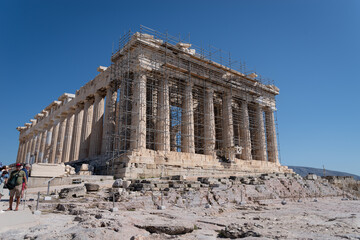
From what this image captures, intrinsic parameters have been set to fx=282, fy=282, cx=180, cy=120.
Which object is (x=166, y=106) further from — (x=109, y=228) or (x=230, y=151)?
(x=109, y=228)

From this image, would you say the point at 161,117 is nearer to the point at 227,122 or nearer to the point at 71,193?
the point at 227,122

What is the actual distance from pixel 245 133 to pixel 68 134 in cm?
1916

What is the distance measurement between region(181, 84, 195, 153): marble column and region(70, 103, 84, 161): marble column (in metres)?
10.9

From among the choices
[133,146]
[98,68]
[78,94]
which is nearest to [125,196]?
[133,146]

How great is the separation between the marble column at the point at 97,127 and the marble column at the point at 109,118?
1.47 meters

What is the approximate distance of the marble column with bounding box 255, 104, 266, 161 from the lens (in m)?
31.5

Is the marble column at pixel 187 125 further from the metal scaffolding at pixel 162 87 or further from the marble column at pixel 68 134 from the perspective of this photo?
the marble column at pixel 68 134

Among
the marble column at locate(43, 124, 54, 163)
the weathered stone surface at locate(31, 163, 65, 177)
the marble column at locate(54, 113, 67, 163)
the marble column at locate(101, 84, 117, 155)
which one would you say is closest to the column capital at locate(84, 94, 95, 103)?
the marble column at locate(101, 84, 117, 155)

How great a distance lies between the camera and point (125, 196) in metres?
10.5

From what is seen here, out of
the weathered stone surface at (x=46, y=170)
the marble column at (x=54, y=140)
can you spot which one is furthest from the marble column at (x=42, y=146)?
the weathered stone surface at (x=46, y=170)

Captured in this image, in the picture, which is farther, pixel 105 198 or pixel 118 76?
pixel 118 76

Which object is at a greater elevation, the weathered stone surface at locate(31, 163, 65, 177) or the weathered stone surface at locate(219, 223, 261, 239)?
the weathered stone surface at locate(31, 163, 65, 177)

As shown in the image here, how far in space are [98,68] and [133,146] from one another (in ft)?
34.9

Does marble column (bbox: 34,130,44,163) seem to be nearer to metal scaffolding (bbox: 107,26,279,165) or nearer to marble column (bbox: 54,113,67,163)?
marble column (bbox: 54,113,67,163)
